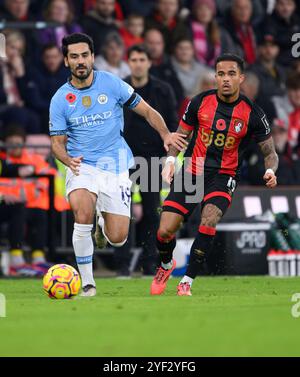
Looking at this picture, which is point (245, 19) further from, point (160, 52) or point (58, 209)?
point (58, 209)

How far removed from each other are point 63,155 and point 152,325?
12.1 ft

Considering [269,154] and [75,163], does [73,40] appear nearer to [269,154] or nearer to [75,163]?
[75,163]

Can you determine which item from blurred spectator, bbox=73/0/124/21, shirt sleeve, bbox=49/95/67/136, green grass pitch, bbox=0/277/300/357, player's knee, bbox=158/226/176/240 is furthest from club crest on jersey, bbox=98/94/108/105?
blurred spectator, bbox=73/0/124/21

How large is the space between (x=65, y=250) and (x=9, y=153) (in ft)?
5.12

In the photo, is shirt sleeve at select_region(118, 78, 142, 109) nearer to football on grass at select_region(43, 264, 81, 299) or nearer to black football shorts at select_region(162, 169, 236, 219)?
black football shorts at select_region(162, 169, 236, 219)

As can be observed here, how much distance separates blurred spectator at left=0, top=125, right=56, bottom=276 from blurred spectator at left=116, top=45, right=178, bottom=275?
141 centimetres

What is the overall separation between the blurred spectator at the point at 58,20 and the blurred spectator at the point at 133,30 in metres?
0.84

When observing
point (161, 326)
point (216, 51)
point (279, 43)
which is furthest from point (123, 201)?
point (279, 43)

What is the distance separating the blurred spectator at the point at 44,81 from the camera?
1759 centimetres

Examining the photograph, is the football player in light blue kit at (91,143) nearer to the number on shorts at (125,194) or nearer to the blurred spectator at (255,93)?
the number on shorts at (125,194)

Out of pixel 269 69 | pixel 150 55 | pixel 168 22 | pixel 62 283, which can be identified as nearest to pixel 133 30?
pixel 168 22

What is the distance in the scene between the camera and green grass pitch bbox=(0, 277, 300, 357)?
273 inches

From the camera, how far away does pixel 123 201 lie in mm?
11984

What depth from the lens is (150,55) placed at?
664 inches
